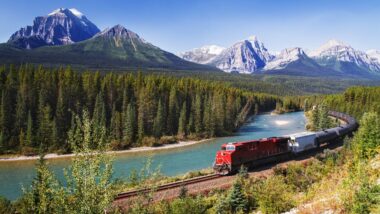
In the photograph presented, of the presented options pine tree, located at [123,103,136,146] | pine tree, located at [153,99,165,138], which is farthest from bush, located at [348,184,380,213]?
pine tree, located at [153,99,165,138]

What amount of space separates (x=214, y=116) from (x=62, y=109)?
40.5 metres

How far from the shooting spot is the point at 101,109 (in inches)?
3369

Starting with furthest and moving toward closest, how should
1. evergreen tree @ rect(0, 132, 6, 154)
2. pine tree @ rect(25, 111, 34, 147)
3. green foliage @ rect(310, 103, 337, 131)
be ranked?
green foliage @ rect(310, 103, 337, 131) → pine tree @ rect(25, 111, 34, 147) → evergreen tree @ rect(0, 132, 6, 154)

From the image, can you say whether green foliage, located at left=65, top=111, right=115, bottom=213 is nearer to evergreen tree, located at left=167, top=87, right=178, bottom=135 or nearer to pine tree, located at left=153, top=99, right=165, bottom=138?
pine tree, located at left=153, top=99, right=165, bottom=138

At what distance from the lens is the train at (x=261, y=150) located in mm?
39250

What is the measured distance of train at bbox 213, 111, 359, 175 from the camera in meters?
39.2

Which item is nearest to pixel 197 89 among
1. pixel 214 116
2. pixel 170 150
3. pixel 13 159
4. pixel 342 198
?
pixel 214 116

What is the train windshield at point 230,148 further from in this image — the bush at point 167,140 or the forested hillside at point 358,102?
the forested hillside at point 358,102

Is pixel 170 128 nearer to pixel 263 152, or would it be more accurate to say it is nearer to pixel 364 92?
pixel 263 152

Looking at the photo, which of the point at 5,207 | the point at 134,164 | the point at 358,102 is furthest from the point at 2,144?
the point at 358,102

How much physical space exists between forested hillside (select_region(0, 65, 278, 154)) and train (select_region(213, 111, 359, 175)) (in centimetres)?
3549

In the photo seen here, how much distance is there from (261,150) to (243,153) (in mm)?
3628

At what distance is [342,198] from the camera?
13148 millimetres

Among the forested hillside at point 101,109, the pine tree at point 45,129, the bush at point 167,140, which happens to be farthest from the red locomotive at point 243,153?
the pine tree at point 45,129
